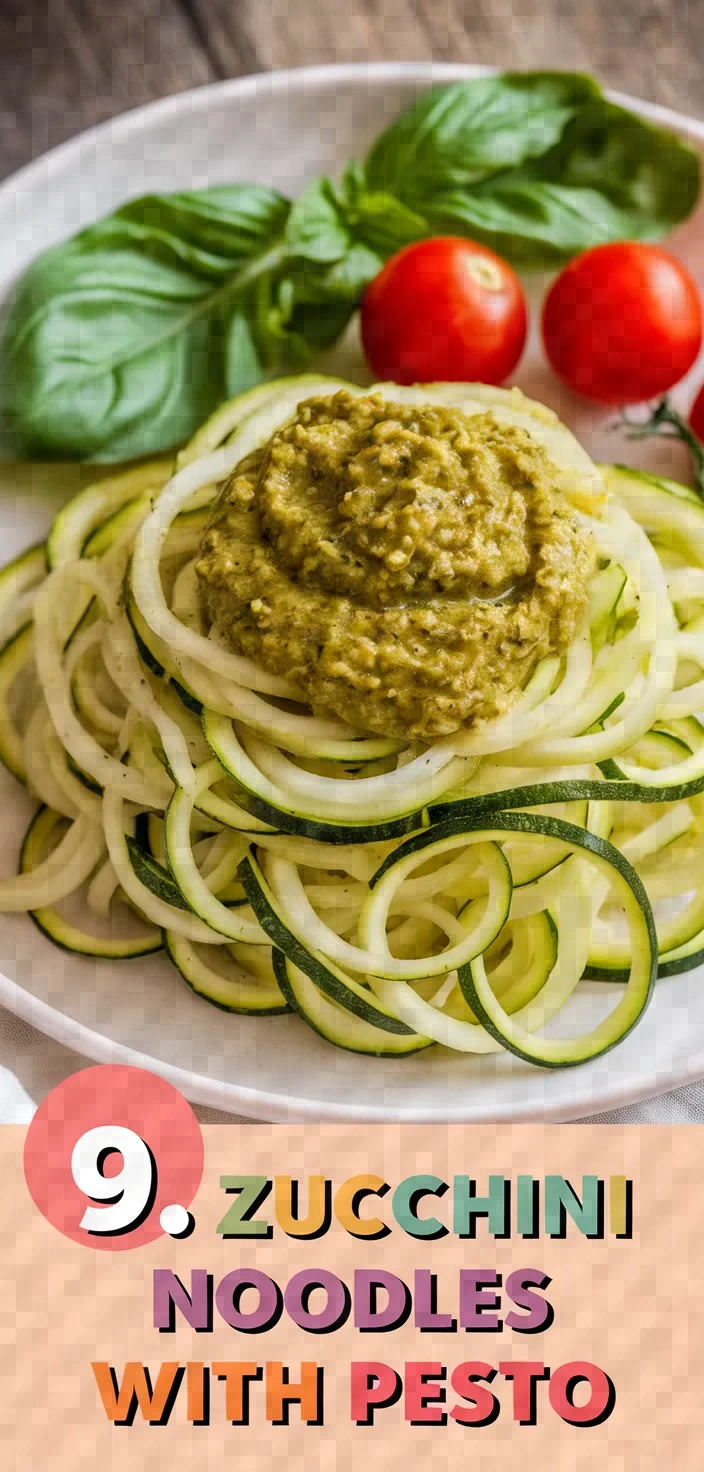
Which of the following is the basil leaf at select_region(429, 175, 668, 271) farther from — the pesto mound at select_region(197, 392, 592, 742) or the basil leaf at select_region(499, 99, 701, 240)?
the pesto mound at select_region(197, 392, 592, 742)

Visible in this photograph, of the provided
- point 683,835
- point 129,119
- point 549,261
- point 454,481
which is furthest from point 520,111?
point 683,835

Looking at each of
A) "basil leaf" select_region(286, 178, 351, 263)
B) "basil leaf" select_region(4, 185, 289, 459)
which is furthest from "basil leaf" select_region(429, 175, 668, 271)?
"basil leaf" select_region(4, 185, 289, 459)

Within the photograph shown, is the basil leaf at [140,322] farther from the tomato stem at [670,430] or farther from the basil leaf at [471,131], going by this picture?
the tomato stem at [670,430]

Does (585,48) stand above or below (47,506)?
above

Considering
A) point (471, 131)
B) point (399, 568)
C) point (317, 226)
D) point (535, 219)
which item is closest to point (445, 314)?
point (317, 226)

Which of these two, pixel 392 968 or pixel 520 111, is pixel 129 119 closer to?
pixel 520 111

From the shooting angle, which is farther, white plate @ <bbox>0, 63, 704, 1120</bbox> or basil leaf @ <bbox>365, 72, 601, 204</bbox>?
basil leaf @ <bbox>365, 72, 601, 204</bbox>
